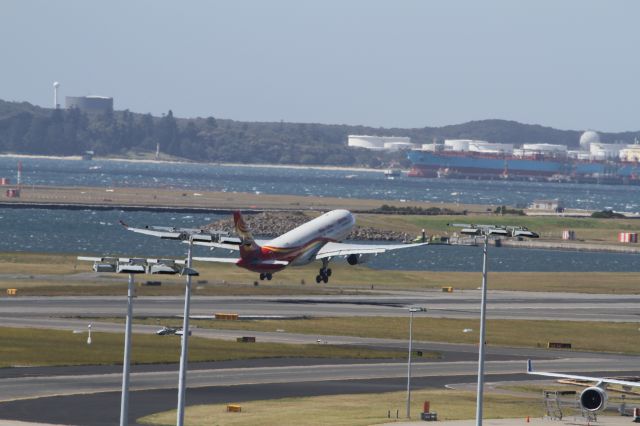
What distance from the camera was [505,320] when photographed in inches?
5032

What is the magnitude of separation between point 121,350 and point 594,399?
148ft

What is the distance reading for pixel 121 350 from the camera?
99.9 meters

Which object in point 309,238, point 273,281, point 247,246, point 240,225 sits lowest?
point 273,281

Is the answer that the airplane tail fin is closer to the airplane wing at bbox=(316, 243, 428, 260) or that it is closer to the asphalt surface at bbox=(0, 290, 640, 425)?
the asphalt surface at bbox=(0, 290, 640, 425)

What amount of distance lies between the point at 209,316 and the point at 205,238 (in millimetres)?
63119

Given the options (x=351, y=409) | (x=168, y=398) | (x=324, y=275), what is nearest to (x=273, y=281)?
(x=324, y=275)

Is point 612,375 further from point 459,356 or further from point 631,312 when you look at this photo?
point 631,312

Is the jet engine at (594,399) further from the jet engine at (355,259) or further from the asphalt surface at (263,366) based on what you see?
the jet engine at (355,259)

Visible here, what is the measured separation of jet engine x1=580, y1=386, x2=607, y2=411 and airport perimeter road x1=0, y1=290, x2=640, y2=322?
6195 cm

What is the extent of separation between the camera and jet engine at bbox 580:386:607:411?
62.0 metres

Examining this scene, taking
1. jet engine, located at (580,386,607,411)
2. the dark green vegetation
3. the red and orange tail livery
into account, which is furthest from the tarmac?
the red and orange tail livery

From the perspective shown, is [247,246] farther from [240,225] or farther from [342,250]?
[342,250]

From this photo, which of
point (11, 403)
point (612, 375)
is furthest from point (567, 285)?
point (11, 403)

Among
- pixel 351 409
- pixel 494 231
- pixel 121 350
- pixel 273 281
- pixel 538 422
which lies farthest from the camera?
pixel 273 281
